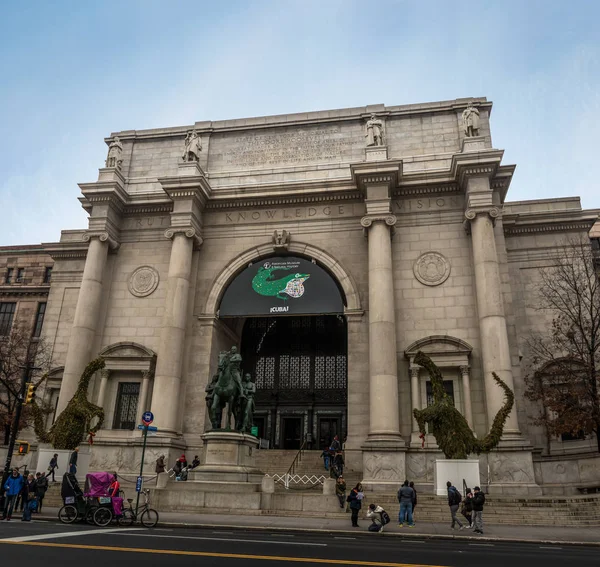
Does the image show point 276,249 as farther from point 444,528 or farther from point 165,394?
point 444,528

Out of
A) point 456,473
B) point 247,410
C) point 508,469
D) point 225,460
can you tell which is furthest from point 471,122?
point 225,460

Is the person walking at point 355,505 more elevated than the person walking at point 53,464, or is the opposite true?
the person walking at point 53,464

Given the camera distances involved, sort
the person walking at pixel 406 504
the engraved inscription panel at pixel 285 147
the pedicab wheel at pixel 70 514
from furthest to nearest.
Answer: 1. the engraved inscription panel at pixel 285 147
2. the person walking at pixel 406 504
3. the pedicab wheel at pixel 70 514

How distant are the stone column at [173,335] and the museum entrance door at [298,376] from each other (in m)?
7.51

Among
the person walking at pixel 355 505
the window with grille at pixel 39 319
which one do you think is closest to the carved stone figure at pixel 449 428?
the person walking at pixel 355 505

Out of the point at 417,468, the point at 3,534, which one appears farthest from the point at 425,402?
the point at 3,534

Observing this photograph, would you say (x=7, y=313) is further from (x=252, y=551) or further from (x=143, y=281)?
(x=252, y=551)

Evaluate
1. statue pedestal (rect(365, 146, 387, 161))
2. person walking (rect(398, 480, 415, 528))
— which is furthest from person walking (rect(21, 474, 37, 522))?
statue pedestal (rect(365, 146, 387, 161))

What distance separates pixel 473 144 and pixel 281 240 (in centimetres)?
1206

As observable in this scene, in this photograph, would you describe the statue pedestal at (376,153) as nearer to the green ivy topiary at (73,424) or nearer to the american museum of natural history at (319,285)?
the american museum of natural history at (319,285)

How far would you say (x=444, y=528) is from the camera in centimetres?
1727

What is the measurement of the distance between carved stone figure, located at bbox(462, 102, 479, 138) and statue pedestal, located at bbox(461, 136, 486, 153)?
0.68m

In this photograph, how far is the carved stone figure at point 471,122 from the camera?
102ft

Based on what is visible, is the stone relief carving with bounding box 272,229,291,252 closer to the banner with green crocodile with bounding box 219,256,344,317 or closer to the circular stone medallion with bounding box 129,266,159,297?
the banner with green crocodile with bounding box 219,256,344,317
